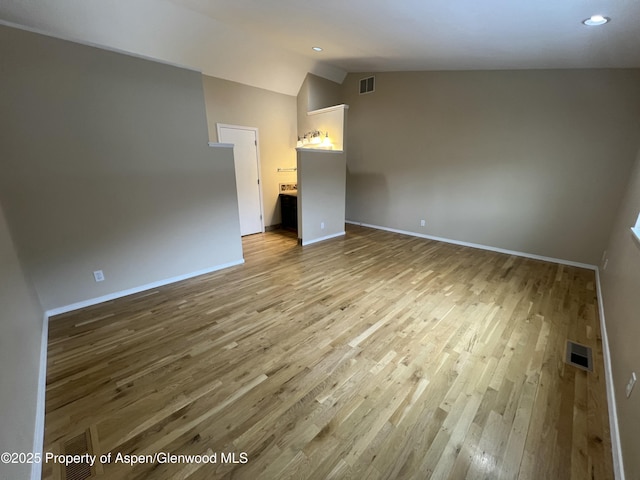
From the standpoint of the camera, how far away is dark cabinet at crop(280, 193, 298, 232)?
575 cm

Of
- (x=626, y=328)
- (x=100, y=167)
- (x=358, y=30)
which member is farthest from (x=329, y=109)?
(x=626, y=328)

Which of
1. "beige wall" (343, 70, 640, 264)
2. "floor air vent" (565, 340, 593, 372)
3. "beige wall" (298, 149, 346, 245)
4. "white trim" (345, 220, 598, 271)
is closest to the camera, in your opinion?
"floor air vent" (565, 340, 593, 372)

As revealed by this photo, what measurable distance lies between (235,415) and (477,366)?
178cm

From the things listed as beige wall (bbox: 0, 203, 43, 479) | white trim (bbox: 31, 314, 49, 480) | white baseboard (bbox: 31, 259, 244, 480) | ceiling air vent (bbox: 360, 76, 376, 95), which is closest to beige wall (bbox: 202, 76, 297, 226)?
ceiling air vent (bbox: 360, 76, 376, 95)

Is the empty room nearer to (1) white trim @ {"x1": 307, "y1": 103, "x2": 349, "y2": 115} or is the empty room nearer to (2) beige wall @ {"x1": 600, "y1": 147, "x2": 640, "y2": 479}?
(2) beige wall @ {"x1": 600, "y1": 147, "x2": 640, "y2": 479}

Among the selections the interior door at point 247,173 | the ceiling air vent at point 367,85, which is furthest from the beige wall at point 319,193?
the ceiling air vent at point 367,85

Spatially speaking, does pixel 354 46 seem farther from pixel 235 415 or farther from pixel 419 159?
pixel 235 415

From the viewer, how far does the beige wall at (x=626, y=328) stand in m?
1.29

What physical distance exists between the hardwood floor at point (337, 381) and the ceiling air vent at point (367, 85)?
14.2 ft

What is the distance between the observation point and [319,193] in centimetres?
492

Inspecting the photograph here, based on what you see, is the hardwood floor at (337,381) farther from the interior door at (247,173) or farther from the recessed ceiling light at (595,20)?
the recessed ceiling light at (595,20)

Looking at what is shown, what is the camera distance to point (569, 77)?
355 cm

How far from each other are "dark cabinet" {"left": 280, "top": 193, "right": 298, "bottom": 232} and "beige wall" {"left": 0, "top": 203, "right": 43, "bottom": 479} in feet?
13.5

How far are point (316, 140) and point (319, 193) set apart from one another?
138 centimetres
